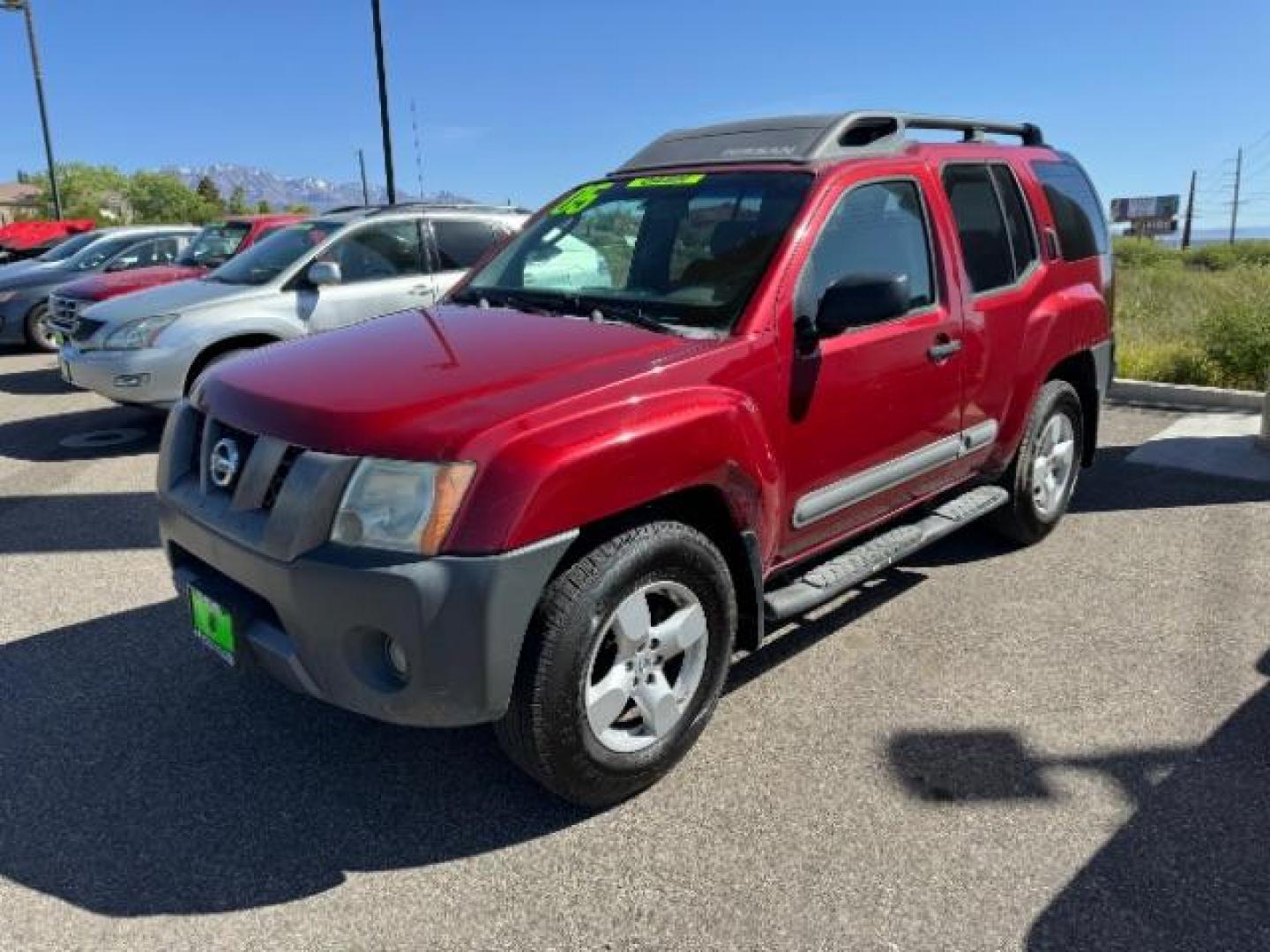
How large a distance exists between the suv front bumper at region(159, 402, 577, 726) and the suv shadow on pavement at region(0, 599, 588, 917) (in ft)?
1.60

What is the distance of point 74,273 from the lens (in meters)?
12.6

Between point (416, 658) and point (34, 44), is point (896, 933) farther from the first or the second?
point (34, 44)

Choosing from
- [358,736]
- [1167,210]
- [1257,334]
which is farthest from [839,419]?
[1167,210]

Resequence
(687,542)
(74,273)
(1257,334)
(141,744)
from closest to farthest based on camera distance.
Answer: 1. (687,542)
2. (141,744)
3. (1257,334)
4. (74,273)

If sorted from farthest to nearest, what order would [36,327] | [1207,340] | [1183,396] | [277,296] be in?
1. [36,327]
2. [1207,340]
3. [1183,396]
4. [277,296]

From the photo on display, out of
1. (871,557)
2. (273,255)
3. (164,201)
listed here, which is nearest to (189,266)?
(273,255)

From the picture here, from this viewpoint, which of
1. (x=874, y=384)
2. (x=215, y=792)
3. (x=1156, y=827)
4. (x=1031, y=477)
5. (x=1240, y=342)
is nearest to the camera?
(x=1156, y=827)

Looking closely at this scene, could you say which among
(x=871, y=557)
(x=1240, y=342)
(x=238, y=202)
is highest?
(x=238, y=202)

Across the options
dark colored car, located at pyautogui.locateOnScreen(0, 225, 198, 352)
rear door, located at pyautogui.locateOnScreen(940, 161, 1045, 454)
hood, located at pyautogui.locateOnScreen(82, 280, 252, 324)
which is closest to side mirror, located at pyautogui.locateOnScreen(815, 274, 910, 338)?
rear door, located at pyautogui.locateOnScreen(940, 161, 1045, 454)

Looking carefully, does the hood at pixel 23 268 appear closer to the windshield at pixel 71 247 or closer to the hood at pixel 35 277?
the hood at pixel 35 277

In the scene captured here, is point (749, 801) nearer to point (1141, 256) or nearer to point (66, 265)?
point (66, 265)

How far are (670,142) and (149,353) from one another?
4.61 meters

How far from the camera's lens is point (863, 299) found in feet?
10.4

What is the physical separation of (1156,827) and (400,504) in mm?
2277
